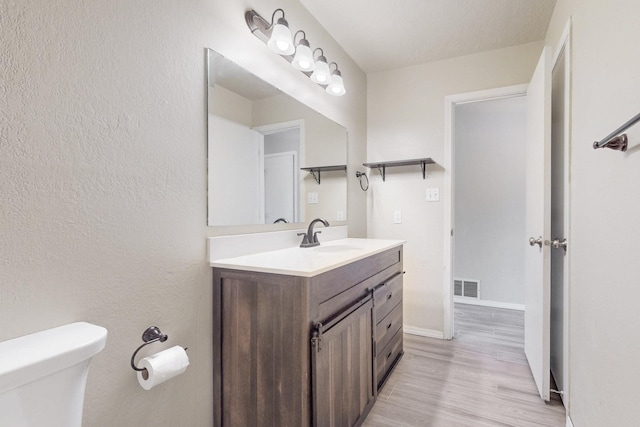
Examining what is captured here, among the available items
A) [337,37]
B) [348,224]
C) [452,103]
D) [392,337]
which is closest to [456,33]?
[452,103]

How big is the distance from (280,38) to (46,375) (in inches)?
62.4

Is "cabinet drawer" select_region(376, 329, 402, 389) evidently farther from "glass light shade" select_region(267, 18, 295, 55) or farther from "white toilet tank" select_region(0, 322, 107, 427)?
"glass light shade" select_region(267, 18, 295, 55)

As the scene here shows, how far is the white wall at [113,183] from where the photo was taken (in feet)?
2.69

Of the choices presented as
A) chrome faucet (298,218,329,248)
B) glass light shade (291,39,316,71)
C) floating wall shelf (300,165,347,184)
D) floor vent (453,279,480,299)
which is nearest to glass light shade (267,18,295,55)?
glass light shade (291,39,316,71)

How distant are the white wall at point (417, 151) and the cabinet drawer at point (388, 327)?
0.62m

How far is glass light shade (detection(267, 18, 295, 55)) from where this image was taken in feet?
5.25

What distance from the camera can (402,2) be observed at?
197cm

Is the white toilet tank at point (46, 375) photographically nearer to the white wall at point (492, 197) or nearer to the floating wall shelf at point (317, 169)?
the floating wall shelf at point (317, 169)

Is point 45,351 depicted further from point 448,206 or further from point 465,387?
point 448,206

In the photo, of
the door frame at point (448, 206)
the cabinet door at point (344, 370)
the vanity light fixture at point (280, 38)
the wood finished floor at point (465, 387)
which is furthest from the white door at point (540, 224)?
the vanity light fixture at point (280, 38)

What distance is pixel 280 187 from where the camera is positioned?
74.1 inches

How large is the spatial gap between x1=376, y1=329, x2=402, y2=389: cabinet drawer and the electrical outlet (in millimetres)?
1120

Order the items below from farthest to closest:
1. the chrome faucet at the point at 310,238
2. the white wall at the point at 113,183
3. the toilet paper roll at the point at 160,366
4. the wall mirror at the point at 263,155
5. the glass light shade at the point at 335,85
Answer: the glass light shade at the point at 335,85 → the chrome faucet at the point at 310,238 → the wall mirror at the point at 263,155 → the toilet paper roll at the point at 160,366 → the white wall at the point at 113,183

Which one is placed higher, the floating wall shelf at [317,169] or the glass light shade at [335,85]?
the glass light shade at [335,85]
